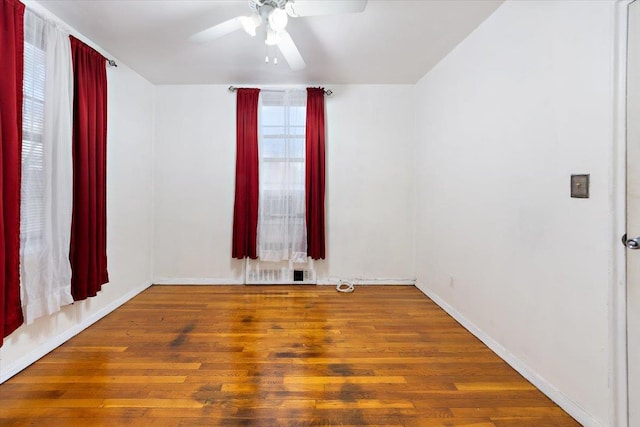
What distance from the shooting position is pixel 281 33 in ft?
6.50

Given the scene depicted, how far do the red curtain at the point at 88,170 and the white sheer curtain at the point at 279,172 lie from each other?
Result: 1594 millimetres

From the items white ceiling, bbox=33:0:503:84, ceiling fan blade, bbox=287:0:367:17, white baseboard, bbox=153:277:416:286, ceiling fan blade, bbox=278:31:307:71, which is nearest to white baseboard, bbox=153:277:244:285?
white baseboard, bbox=153:277:416:286

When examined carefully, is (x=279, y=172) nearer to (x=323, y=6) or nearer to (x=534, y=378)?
(x=323, y=6)

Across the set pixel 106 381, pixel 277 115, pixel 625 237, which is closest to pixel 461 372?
pixel 625 237

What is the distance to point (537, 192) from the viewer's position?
71.2 inches

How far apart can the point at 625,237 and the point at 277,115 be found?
327 cm

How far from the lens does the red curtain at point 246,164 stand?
11.8 feet

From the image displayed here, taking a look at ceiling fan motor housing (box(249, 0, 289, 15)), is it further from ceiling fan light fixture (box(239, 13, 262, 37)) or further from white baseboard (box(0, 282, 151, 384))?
white baseboard (box(0, 282, 151, 384))

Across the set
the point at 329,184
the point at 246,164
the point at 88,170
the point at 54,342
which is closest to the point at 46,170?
the point at 88,170

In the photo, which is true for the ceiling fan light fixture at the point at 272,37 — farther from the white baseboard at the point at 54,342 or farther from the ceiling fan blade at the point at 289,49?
the white baseboard at the point at 54,342

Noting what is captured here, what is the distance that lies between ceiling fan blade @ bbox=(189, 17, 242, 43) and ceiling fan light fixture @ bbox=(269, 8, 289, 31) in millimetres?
254

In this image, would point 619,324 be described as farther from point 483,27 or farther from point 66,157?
point 66,157

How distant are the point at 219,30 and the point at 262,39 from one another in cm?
67

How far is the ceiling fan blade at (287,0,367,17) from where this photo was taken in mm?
1678
